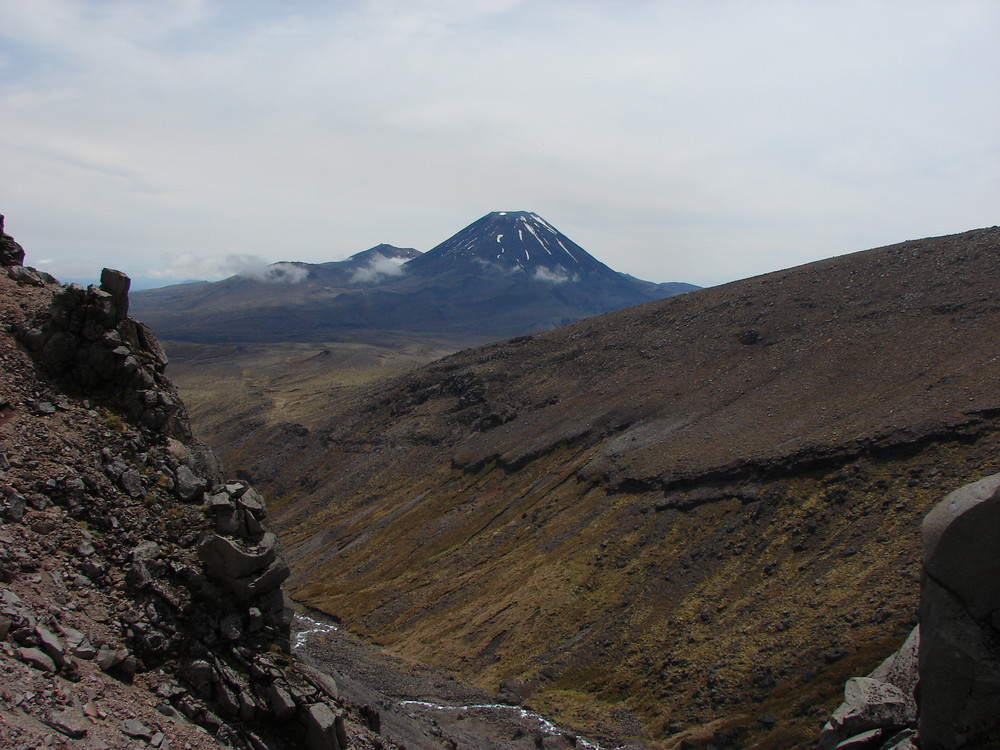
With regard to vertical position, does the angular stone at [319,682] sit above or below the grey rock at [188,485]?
below

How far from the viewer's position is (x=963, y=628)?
1719 cm

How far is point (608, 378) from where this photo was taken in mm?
103125

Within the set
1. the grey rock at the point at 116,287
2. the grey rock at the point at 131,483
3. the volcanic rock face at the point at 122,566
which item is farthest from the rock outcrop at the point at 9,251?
the grey rock at the point at 131,483

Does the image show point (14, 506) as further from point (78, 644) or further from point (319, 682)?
point (319, 682)

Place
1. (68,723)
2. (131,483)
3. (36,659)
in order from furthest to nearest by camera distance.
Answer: (131,483), (36,659), (68,723)

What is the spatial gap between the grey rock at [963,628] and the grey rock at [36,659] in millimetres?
19667

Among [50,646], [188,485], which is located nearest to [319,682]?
[188,485]

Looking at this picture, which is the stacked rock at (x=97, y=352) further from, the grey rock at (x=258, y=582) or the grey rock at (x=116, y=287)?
the grey rock at (x=258, y=582)

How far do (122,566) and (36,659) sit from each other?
3894 mm

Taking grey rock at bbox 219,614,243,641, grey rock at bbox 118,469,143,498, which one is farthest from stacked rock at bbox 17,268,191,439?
grey rock at bbox 219,614,243,641

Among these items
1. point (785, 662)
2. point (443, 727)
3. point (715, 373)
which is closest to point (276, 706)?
point (443, 727)

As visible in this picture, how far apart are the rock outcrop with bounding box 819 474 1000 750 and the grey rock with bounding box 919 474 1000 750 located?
0.02 meters

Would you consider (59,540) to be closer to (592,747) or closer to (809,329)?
(592,747)

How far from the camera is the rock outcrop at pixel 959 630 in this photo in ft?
54.4
